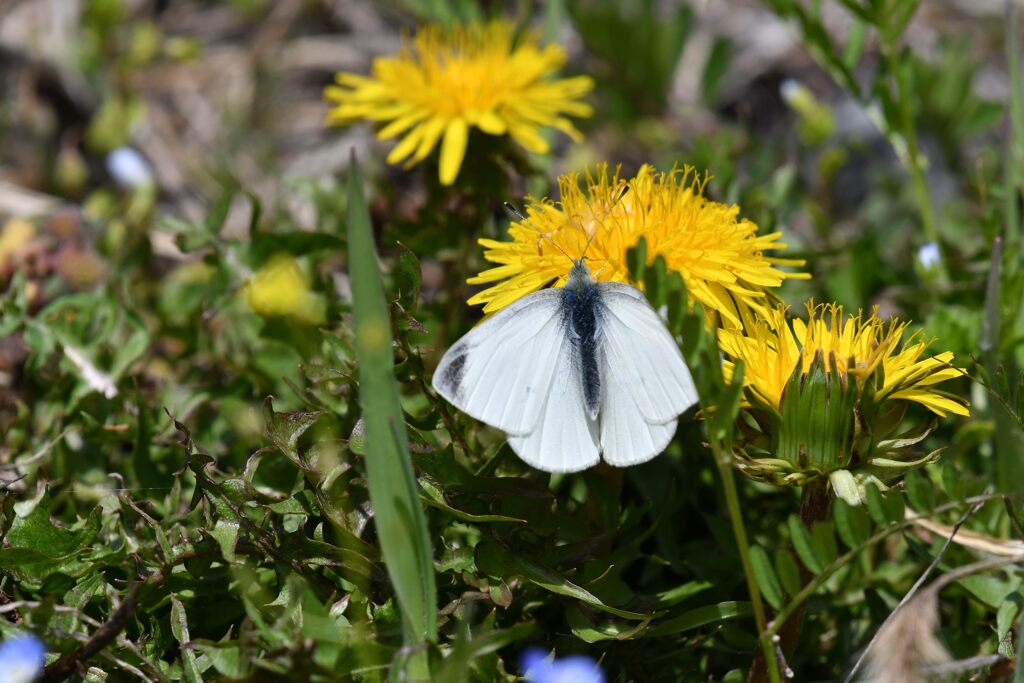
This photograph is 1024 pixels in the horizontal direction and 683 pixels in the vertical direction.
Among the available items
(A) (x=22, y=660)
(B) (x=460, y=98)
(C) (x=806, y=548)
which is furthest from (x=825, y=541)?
(B) (x=460, y=98)

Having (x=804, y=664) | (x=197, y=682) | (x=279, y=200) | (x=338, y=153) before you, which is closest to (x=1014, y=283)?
(x=804, y=664)

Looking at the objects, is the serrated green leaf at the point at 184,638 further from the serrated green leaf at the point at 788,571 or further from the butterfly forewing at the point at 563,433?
the serrated green leaf at the point at 788,571

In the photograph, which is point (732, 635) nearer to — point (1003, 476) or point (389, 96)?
point (1003, 476)

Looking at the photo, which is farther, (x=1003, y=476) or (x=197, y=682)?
(x=1003, y=476)

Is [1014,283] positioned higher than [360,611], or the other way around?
[1014,283]

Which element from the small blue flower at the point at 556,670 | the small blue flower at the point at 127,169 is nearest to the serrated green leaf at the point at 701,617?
the small blue flower at the point at 556,670

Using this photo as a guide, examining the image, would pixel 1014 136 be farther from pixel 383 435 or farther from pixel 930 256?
pixel 383 435

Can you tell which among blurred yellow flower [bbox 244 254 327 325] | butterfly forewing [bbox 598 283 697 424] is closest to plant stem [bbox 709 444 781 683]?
butterfly forewing [bbox 598 283 697 424]
